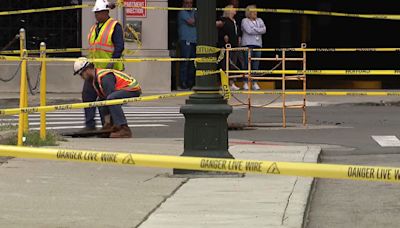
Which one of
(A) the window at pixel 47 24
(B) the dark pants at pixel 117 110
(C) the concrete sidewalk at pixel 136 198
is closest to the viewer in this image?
(C) the concrete sidewalk at pixel 136 198

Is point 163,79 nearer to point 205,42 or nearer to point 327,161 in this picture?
point 327,161

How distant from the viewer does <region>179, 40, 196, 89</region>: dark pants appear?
2309 centimetres

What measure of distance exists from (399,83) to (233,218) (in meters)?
19.0

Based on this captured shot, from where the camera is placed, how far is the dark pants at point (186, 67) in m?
23.1

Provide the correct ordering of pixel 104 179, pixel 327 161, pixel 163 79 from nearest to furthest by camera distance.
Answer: pixel 104 179 → pixel 327 161 → pixel 163 79

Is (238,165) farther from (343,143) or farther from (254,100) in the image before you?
(254,100)

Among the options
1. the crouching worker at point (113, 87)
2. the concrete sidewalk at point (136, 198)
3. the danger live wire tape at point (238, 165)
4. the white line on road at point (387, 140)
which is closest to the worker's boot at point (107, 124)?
the crouching worker at point (113, 87)

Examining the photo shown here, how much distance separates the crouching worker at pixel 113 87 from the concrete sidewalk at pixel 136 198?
9.44 feet

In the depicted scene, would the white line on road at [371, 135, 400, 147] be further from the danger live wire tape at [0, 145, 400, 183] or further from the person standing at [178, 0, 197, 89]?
the person standing at [178, 0, 197, 89]

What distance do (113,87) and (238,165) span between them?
25.7ft

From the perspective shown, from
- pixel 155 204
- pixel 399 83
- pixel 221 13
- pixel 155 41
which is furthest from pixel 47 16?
pixel 155 204

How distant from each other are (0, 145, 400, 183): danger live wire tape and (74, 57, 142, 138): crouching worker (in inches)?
274

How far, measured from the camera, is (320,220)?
781 centimetres

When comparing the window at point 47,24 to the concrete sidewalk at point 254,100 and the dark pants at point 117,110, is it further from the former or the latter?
the dark pants at point 117,110
